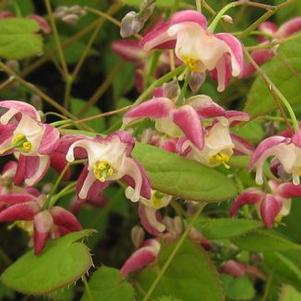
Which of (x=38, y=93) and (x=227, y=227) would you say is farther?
(x=38, y=93)

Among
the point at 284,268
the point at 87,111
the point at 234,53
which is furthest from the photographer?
the point at 87,111

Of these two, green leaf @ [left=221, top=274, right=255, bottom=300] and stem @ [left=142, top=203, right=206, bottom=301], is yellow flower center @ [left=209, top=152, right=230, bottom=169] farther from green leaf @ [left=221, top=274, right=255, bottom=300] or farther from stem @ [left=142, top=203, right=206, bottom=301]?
green leaf @ [left=221, top=274, right=255, bottom=300]

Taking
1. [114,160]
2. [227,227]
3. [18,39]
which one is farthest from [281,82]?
[18,39]

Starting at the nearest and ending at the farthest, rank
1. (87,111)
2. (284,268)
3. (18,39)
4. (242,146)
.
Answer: (242,146), (284,268), (18,39), (87,111)

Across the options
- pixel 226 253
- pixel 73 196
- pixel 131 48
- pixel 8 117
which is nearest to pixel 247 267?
pixel 226 253

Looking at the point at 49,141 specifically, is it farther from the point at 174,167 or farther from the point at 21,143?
the point at 174,167

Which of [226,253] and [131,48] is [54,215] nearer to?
[226,253]
